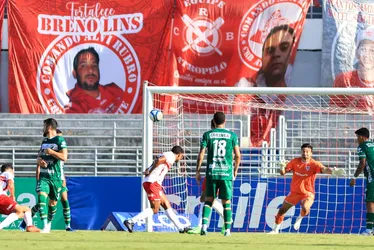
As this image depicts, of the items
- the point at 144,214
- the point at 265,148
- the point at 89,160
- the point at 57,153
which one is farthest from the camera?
the point at 89,160

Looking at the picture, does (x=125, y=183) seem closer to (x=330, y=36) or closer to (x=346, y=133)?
(x=346, y=133)

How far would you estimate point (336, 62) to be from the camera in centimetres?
3025

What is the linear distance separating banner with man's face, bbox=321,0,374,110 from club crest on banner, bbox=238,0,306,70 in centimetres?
93

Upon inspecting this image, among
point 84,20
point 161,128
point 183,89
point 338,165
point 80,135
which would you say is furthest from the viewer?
point 84,20

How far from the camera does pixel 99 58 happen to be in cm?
3081

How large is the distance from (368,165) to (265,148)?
5.77 metres

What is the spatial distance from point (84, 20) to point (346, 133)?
8203mm

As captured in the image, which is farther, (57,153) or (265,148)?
(265,148)

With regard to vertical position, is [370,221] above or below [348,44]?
below

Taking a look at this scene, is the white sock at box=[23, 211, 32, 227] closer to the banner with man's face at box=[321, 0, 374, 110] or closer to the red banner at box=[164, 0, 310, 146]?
the red banner at box=[164, 0, 310, 146]

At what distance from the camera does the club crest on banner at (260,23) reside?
2984 cm

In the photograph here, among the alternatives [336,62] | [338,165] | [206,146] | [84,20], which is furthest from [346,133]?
[206,146]

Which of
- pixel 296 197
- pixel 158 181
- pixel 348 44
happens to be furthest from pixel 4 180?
pixel 348 44

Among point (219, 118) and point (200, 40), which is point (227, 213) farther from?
point (200, 40)
